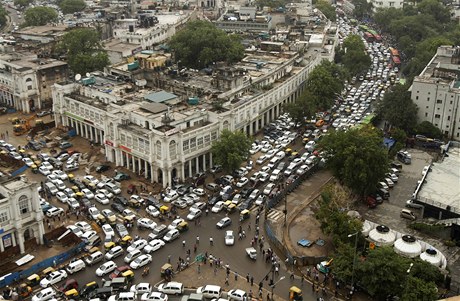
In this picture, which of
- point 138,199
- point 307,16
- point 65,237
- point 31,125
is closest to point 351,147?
point 138,199

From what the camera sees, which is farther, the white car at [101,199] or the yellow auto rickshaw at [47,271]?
the white car at [101,199]

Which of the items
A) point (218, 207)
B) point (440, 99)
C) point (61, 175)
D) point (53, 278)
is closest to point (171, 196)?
point (218, 207)

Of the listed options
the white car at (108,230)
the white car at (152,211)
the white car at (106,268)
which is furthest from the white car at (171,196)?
the white car at (106,268)

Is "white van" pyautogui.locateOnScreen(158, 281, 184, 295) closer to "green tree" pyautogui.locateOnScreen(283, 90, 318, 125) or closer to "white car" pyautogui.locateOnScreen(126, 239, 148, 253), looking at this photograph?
"white car" pyautogui.locateOnScreen(126, 239, 148, 253)

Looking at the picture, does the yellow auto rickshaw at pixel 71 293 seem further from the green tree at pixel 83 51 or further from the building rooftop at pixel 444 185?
the green tree at pixel 83 51

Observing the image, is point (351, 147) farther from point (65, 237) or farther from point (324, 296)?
point (65, 237)
